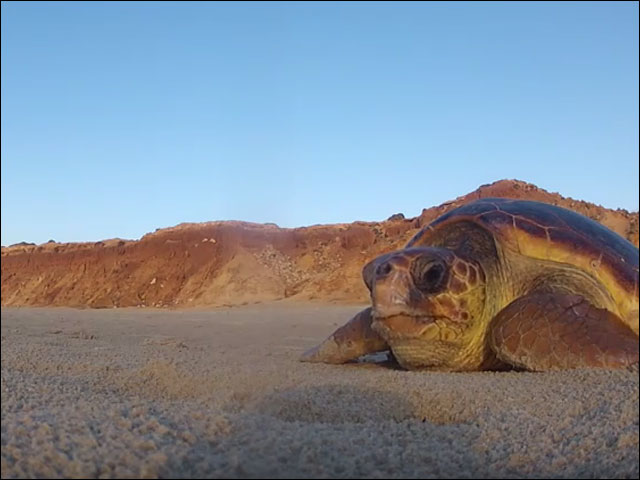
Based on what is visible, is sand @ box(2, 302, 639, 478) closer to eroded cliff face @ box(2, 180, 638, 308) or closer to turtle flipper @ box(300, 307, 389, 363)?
turtle flipper @ box(300, 307, 389, 363)

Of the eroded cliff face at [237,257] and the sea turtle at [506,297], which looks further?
the eroded cliff face at [237,257]

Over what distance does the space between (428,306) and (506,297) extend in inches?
19.4

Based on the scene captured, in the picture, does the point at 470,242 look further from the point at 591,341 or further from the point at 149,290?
the point at 149,290

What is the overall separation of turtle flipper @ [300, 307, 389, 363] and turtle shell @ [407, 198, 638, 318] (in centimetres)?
74

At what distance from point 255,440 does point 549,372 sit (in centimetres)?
150

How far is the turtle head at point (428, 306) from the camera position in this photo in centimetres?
258

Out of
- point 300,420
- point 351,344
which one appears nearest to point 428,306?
point 351,344

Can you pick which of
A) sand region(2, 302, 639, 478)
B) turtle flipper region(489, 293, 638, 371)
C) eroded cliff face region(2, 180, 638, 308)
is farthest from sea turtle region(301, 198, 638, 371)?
eroded cliff face region(2, 180, 638, 308)

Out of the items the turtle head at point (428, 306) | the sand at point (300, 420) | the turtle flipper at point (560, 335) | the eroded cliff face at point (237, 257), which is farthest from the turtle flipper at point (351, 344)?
the eroded cliff face at point (237, 257)

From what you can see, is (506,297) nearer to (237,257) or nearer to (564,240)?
(564,240)

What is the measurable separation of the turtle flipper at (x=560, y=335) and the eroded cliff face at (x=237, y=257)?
8961 millimetres

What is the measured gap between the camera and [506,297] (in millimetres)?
2887

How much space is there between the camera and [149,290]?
1591cm

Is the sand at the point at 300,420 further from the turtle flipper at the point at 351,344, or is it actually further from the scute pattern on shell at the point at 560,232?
the scute pattern on shell at the point at 560,232
